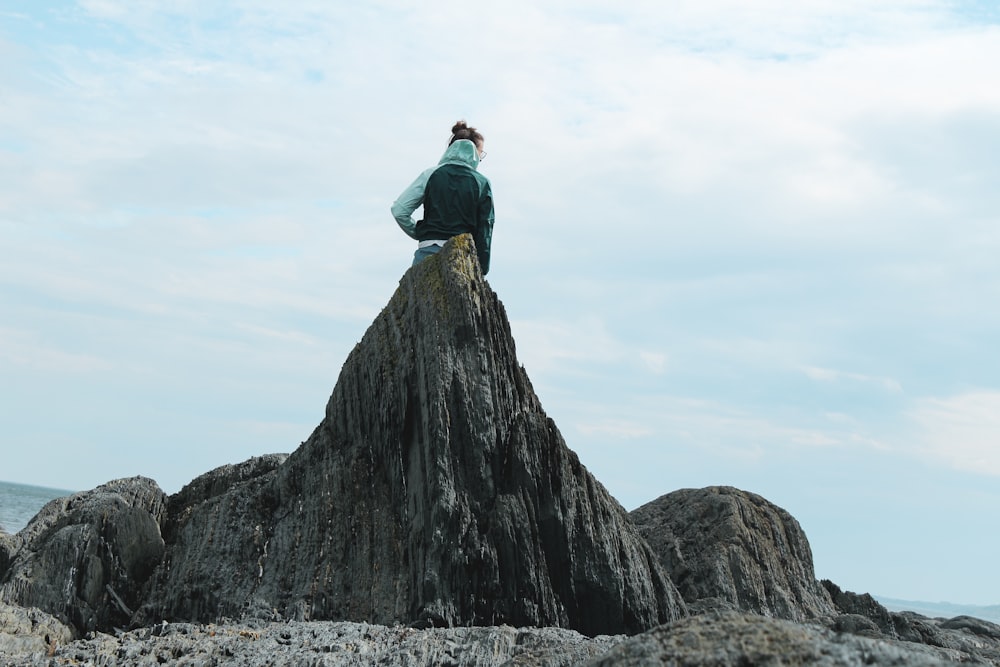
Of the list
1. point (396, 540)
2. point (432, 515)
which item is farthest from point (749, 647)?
point (396, 540)

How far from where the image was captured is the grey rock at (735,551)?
18016 mm

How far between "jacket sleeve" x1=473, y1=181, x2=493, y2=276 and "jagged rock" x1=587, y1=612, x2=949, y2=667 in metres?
8.74

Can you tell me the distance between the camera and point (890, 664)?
6238 mm

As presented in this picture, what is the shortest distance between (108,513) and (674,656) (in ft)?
33.7

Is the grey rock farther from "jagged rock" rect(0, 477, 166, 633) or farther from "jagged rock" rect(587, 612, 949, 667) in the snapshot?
"jagged rock" rect(587, 612, 949, 667)

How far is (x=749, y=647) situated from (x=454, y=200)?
31.3 feet

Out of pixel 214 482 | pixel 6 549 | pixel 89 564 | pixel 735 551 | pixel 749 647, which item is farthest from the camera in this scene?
pixel 735 551

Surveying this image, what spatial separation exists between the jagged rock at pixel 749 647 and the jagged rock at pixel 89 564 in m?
9.08

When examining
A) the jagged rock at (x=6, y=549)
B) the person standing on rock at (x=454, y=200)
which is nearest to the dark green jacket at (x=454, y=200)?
the person standing on rock at (x=454, y=200)

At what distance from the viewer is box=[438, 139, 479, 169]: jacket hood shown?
14.9 meters

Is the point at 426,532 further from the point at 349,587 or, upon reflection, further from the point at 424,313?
the point at 424,313

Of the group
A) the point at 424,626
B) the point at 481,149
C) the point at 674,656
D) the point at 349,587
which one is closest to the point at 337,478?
the point at 349,587

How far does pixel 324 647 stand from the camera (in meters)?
10.3

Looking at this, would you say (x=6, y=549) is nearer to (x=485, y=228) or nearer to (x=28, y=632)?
(x=28, y=632)
